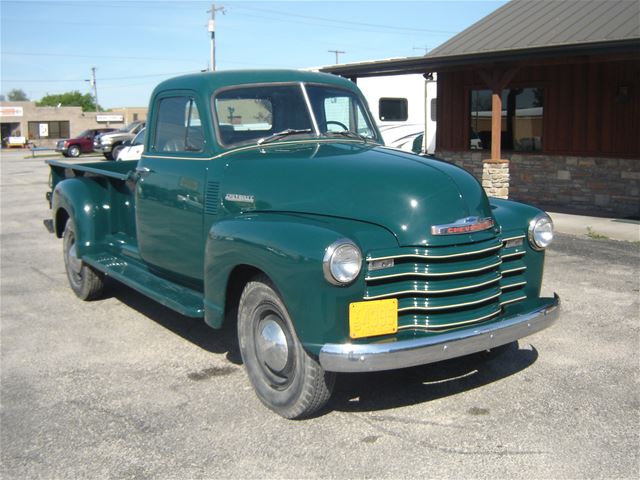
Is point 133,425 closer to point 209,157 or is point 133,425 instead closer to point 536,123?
point 209,157

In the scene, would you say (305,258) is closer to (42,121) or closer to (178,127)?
(178,127)

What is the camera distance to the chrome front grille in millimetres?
3836

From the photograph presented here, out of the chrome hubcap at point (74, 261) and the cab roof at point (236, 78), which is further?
the chrome hubcap at point (74, 261)

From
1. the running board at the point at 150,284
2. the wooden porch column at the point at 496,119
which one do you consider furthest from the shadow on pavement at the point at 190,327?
the wooden porch column at the point at 496,119

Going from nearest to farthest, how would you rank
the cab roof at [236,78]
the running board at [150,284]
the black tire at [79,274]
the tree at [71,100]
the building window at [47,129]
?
the running board at [150,284] < the cab roof at [236,78] < the black tire at [79,274] < the building window at [47,129] < the tree at [71,100]

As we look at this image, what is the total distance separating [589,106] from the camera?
516 inches

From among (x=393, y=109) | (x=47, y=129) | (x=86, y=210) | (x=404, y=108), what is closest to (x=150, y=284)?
(x=86, y=210)

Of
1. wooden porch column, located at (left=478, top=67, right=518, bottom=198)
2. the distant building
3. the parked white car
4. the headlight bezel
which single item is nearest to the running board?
the headlight bezel

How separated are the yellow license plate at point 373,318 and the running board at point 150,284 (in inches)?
56.5

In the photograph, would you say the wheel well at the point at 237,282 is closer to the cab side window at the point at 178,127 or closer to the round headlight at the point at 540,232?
the cab side window at the point at 178,127

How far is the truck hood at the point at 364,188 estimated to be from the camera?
4.00m

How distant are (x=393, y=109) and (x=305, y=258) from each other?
52.3 feet

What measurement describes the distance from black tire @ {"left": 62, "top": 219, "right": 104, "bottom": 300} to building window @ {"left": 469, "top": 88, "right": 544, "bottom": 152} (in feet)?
32.5

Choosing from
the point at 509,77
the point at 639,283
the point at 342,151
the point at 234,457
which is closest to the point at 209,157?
the point at 342,151
